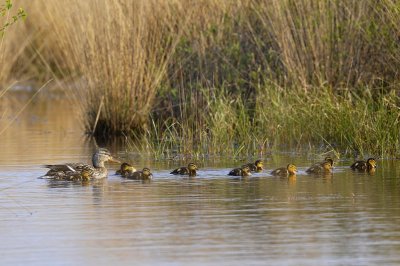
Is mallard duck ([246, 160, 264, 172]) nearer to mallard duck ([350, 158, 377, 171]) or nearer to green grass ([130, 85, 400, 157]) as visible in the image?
mallard duck ([350, 158, 377, 171])

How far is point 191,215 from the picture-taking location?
10.7 metres

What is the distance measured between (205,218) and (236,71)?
31.6 ft

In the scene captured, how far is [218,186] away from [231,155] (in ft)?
10.8

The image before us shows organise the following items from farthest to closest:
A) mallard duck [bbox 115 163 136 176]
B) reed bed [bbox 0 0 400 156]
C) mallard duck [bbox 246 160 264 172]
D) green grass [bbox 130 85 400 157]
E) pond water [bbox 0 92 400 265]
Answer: reed bed [bbox 0 0 400 156] < green grass [bbox 130 85 400 157] < mallard duck [bbox 115 163 136 176] < mallard duck [bbox 246 160 264 172] < pond water [bbox 0 92 400 265]

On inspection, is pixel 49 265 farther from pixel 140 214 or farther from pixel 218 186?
pixel 218 186

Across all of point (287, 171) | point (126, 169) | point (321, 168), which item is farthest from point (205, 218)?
point (126, 169)

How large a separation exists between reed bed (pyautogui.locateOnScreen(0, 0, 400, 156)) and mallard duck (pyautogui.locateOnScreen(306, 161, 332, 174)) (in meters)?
1.80

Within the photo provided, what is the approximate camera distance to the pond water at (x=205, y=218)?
873 centimetres

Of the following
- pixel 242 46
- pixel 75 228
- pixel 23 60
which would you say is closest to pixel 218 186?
pixel 75 228

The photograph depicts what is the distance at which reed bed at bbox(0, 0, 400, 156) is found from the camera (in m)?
16.8

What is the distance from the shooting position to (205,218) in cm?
1047

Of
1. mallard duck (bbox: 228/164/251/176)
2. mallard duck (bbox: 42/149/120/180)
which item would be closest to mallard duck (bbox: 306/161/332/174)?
Result: mallard duck (bbox: 228/164/251/176)

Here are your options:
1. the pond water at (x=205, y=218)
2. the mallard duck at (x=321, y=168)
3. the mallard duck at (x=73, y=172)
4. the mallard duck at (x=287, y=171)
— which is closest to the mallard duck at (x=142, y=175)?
the pond water at (x=205, y=218)

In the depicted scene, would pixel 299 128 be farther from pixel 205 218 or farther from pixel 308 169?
pixel 205 218
